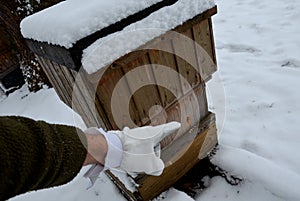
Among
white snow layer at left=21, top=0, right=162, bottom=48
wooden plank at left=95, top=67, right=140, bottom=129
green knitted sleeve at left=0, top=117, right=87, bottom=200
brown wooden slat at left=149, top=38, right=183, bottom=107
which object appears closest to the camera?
green knitted sleeve at left=0, top=117, right=87, bottom=200

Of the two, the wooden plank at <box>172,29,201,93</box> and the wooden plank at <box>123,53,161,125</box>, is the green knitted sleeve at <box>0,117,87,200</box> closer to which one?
the wooden plank at <box>123,53,161,125</box>

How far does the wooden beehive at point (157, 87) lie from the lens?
122cm

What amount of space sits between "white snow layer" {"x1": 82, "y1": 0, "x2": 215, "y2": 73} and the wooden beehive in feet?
0.09

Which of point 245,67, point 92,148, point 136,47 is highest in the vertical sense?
point 136,47

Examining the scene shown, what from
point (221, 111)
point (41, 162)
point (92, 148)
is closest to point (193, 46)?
point (92, 148)

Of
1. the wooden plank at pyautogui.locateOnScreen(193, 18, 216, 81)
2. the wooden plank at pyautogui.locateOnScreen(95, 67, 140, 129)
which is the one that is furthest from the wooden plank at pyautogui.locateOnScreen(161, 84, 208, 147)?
the wooden plank at pyautogui.locateOnScreen(95, 67, 140, 129)

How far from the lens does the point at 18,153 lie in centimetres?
75

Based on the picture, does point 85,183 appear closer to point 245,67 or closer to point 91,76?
point 91,76

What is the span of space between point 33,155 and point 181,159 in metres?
1.27

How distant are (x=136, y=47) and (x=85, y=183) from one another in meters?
1.45

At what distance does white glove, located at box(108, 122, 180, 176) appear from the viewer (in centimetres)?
119

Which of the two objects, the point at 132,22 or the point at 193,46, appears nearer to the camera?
the point at 132,22

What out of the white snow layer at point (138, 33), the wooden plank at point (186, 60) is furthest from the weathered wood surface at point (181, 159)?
the white snow layer at point (138, 33)

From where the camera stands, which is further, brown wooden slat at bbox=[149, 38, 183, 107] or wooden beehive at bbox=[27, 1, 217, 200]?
brown wooden slat at bbox=[149, 38, 183, 107]
